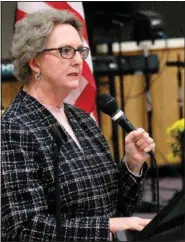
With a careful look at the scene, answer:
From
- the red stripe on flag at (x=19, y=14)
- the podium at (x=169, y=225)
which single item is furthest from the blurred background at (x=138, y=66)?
the podium at (x=169, y=225)

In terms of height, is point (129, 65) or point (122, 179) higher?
point (129, 65)

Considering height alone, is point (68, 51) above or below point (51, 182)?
above

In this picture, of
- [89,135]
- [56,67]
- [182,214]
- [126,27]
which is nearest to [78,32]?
[56,67]

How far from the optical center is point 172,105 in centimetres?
417

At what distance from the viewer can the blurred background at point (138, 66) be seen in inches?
63.0

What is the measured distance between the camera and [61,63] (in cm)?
123

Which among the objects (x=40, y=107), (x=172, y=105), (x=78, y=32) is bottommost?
(x=172, y=105)

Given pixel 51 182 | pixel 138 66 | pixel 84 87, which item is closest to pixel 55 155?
pixel 51 182

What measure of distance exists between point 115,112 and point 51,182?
206 millimetres

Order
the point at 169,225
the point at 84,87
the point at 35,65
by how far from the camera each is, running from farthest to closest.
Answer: the point at 84,87
the point at 35,65
the point at 169,225

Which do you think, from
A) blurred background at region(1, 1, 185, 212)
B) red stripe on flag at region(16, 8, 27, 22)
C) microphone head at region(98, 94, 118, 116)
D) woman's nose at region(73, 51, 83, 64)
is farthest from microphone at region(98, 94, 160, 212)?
red stripe on flag at region(16, 8, 27, 22)

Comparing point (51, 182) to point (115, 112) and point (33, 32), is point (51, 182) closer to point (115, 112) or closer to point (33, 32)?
point (115, 112)

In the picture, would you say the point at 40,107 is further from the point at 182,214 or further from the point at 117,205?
the point at 182,214

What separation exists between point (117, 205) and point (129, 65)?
1.40 m
